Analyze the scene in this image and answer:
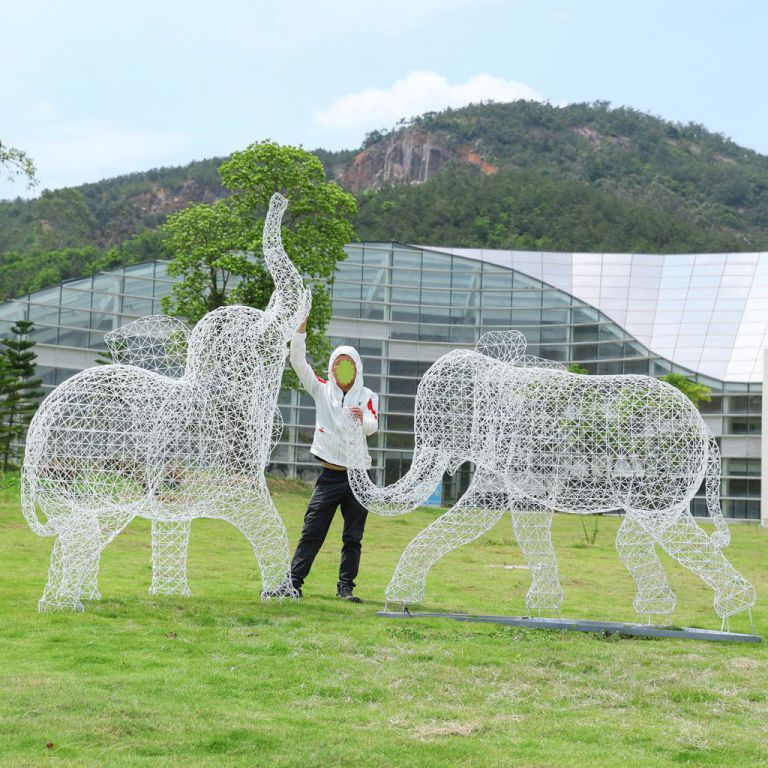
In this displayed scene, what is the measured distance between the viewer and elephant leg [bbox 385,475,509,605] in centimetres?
788

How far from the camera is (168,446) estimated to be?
7.52 m

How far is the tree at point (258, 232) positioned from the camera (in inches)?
881

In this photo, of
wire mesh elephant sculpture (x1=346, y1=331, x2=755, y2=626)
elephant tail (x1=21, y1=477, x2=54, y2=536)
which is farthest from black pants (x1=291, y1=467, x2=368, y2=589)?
elephant tail (x1=21, y1=477, x2=54, y2=536)

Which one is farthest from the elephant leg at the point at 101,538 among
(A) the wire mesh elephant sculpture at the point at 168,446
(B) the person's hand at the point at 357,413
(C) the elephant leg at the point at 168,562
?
(B) the person's hand at the point at 357,413

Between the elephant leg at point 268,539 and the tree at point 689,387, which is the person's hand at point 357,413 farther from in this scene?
the tree at point 689,387

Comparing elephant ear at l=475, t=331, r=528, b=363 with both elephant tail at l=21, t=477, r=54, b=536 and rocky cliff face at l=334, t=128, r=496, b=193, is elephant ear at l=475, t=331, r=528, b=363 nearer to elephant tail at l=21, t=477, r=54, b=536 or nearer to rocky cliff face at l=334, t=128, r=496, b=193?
elephant tail at l=21, t=477, r=54, b=536

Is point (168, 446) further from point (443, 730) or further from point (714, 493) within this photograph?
point (714, 493)

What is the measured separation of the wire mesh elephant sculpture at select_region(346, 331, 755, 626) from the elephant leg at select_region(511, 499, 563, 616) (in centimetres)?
1

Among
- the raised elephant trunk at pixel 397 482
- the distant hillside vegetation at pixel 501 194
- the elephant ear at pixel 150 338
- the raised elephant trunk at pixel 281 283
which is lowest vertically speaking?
the raised elephant trunk at pixel 397 482

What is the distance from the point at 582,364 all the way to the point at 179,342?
27.5 meters

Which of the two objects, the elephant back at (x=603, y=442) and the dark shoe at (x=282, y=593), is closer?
the elephant back at (x=603, y=442)

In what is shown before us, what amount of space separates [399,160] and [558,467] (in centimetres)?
10210

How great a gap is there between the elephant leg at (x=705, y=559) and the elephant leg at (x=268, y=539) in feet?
10.2

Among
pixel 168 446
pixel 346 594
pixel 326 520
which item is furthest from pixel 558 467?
pixel 168 446
